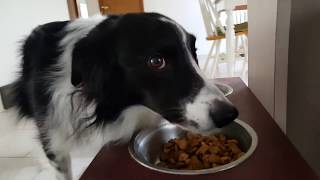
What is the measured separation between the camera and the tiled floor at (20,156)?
1.57 metres

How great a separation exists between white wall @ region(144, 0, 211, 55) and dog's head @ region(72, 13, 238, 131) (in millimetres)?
4402

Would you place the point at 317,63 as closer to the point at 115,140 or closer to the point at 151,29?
the point at 151,29

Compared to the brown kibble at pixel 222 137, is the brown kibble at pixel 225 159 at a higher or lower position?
higher

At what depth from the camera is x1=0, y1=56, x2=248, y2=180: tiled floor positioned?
1.57 meters

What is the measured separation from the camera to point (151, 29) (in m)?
Answer: 0.82

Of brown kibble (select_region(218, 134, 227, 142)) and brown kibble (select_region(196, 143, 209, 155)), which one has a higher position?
brown kibble (select_region(196, 143, 209, 155))

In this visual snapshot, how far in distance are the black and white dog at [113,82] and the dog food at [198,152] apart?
0.26 feet

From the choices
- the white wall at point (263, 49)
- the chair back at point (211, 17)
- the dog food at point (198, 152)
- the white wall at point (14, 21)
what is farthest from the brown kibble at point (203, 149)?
the chair back at point (211, 17)

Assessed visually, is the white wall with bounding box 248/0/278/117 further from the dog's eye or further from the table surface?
the dog's eye

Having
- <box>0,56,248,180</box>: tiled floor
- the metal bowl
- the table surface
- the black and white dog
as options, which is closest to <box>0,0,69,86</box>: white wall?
<box>0,56,248,180</box>: tiled floor

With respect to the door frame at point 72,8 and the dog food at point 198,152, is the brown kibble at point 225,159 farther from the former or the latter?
the door frame at point 72,8

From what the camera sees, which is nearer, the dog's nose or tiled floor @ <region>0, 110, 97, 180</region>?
the dog's nose

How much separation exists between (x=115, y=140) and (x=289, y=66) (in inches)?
20.6

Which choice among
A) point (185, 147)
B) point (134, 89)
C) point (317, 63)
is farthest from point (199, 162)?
point (317, 63)
